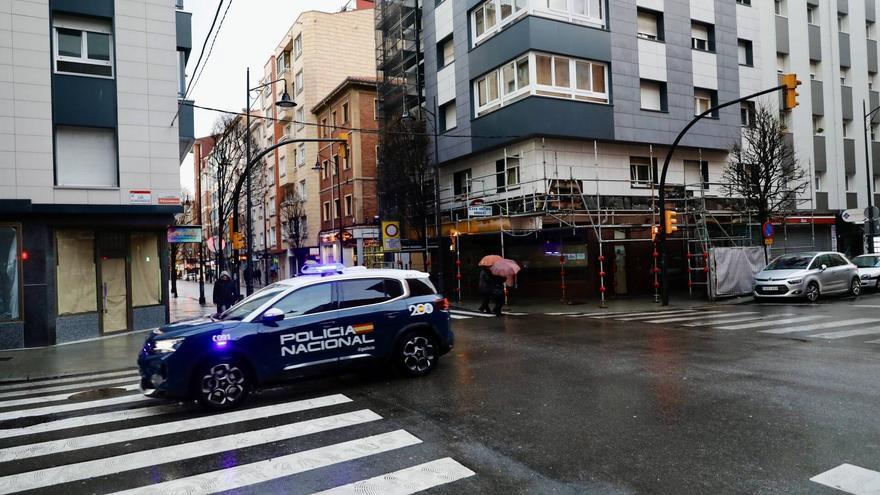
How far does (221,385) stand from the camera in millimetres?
6836

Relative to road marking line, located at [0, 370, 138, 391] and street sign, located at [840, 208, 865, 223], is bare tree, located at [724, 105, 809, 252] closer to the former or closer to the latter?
street sign, located at [840, 208, 865, 223]

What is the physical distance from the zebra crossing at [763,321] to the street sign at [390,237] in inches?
319

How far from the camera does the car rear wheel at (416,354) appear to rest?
8234 mm

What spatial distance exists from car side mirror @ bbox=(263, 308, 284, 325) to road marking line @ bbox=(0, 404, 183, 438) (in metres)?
1.49

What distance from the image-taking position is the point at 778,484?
417 centimetres

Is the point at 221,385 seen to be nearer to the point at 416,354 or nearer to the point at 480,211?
the point at 416,354

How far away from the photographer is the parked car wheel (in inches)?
719

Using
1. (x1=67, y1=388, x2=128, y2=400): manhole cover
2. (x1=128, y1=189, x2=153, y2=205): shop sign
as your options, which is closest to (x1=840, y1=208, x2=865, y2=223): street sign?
(x1=128, y1=189, x2=153, y2=205): shop sign

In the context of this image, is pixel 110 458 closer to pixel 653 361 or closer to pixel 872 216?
pixel 653 361

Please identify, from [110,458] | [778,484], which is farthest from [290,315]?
[778,484]

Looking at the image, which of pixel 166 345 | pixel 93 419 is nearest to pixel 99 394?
pixel 93 419

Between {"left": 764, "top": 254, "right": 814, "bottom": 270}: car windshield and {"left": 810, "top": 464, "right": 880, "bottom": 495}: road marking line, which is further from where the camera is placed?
{"left": 764, "top": 254, "right": 814, "bottom": 270}: car windshield

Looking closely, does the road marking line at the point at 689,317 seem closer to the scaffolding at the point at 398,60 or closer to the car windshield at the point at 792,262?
the car windshield at the point at 792,262

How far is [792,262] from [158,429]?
801 inches
